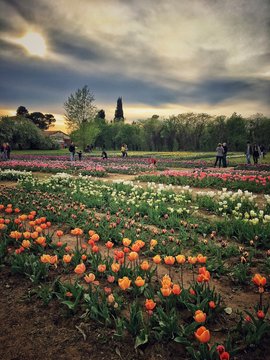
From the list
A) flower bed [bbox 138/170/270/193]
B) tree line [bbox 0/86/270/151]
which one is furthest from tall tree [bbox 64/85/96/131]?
flower bed [bbox 138/170/270/193]

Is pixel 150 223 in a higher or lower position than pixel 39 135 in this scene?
lower

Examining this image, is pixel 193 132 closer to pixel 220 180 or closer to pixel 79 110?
pixel 79 110

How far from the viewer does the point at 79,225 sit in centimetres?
622

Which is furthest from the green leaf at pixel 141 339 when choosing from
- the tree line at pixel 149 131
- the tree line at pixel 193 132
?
the tree line at pixel 193 132

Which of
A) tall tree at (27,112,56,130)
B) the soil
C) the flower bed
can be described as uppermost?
tall tree at (27,112,56,130)

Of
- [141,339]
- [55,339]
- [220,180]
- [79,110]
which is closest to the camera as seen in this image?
[141,339]

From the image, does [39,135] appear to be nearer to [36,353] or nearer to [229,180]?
[229,180]

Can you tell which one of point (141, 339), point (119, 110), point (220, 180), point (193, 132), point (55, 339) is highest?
point (119, 110)

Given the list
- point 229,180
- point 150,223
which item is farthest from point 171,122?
point 150,223

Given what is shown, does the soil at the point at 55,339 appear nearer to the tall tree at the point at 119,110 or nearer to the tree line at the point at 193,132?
the tree line at the point at 193,132

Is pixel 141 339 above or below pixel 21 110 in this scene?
below

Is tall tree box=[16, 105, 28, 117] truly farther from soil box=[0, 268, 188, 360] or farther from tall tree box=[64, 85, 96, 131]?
soil box=[0, 268, 188, 360]

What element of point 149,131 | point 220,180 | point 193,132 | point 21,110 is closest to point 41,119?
point 21,110

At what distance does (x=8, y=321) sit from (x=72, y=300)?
744mm
